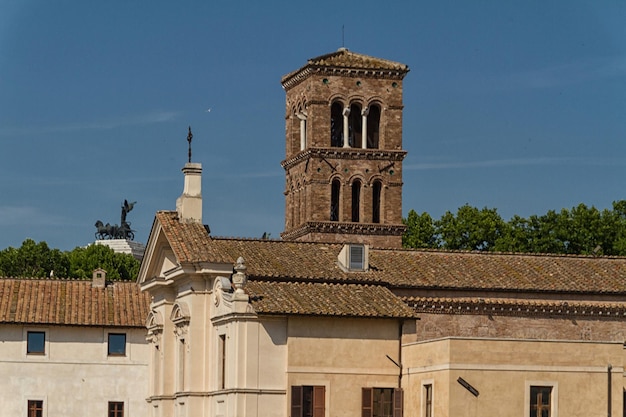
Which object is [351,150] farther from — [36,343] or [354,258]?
[354,258]

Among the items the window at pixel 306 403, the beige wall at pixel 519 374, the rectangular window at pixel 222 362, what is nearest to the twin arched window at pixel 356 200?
the rectangular window at pixel 222 362

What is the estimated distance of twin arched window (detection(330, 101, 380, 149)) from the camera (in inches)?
3622

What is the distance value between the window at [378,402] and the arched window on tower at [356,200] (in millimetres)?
31685

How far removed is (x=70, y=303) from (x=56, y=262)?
3713 centimetres

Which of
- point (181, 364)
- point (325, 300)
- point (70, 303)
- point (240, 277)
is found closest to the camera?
point (240, 277)

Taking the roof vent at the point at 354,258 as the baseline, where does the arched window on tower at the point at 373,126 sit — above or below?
above

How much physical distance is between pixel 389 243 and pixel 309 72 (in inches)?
366

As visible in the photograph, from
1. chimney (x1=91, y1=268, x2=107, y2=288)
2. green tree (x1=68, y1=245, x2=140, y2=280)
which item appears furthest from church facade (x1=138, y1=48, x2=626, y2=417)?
green tree (x1=68, y1=245, x2=140, y2=280)

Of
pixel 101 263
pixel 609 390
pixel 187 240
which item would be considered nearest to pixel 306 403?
pixel 187 240

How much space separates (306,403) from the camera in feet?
197

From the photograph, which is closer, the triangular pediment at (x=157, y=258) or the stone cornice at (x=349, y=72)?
the triangular pediment at (x=157, y=258)

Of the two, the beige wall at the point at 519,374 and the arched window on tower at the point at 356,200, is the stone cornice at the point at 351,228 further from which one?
the beige wall at the point at 519,374

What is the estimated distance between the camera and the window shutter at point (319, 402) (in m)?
59.9

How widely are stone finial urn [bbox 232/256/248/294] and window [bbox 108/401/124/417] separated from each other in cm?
1981
